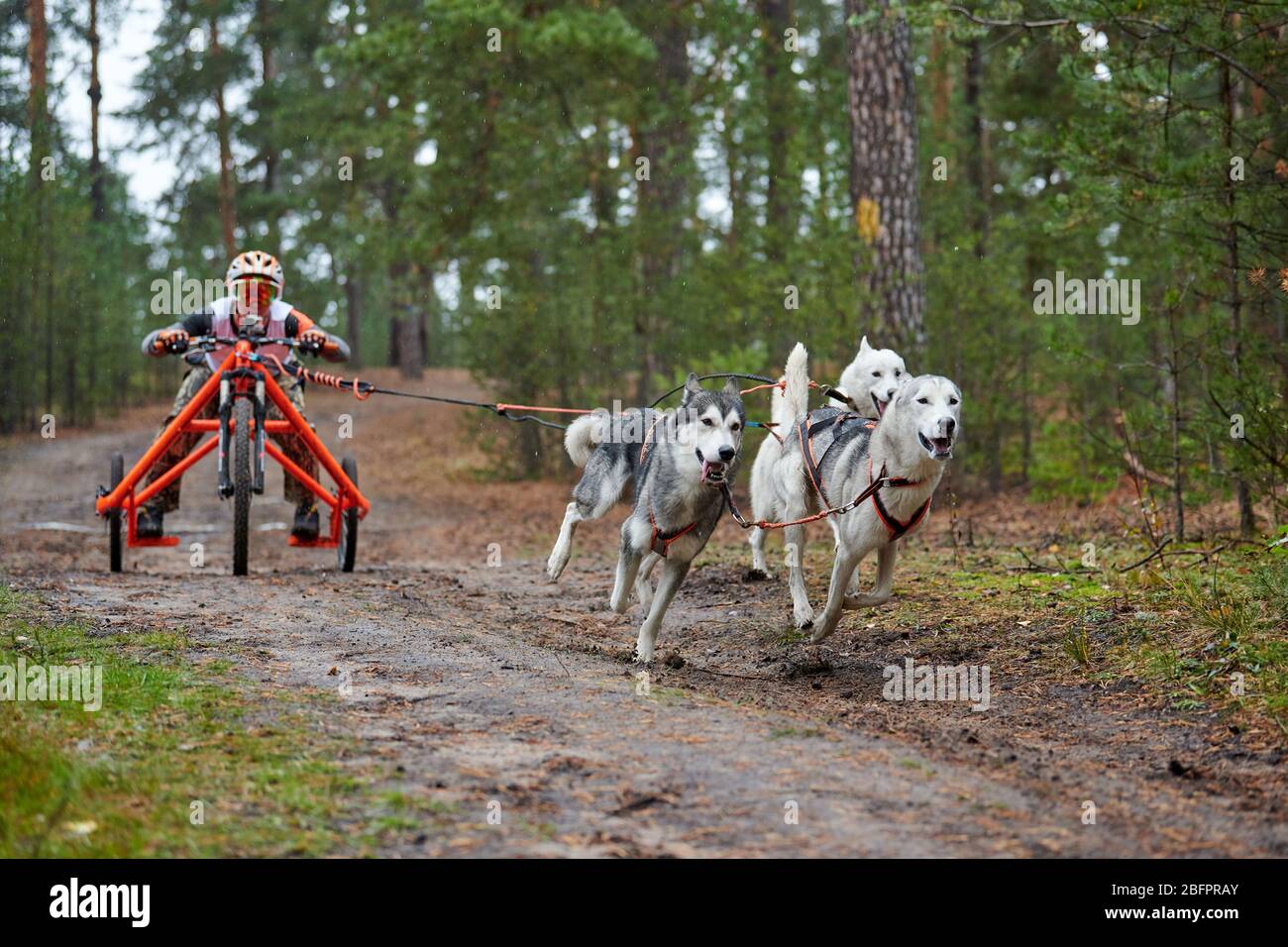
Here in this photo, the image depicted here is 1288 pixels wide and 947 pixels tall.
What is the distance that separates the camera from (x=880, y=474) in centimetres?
Result: 664

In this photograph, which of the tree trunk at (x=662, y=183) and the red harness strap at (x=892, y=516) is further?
the tree trunk at (x=662, y=183)

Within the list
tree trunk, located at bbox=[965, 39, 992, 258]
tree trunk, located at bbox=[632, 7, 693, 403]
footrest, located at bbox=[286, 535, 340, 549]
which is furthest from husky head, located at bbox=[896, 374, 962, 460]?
tree trunk, located at bbox=[965, 39, 992, 258]

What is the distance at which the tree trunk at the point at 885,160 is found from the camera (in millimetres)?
13109

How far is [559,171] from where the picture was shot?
1898 centimetres

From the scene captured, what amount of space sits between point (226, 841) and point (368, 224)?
67.2 feet

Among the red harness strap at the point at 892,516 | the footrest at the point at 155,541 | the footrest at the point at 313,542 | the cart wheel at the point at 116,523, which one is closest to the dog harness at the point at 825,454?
the red harness strap at the point at 892,516

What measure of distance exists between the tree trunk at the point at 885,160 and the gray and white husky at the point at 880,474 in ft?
19.0

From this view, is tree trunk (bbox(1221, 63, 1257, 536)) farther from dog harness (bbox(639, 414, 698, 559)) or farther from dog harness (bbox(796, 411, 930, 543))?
dog harness (bbox(639, 414, 698, 559))

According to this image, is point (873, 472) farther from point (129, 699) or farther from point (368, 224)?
point (368, 224)

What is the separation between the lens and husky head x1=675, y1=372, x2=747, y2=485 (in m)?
6.16

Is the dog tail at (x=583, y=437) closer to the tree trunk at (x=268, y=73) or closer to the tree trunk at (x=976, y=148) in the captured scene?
the tree trunk at (x=976, y=148)

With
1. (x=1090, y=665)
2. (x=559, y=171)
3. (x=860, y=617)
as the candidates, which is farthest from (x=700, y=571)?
(x=559, y=171)

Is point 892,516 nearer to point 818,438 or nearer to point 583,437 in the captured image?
point 818,438

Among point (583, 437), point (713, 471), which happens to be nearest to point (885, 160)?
point (583, 437)
